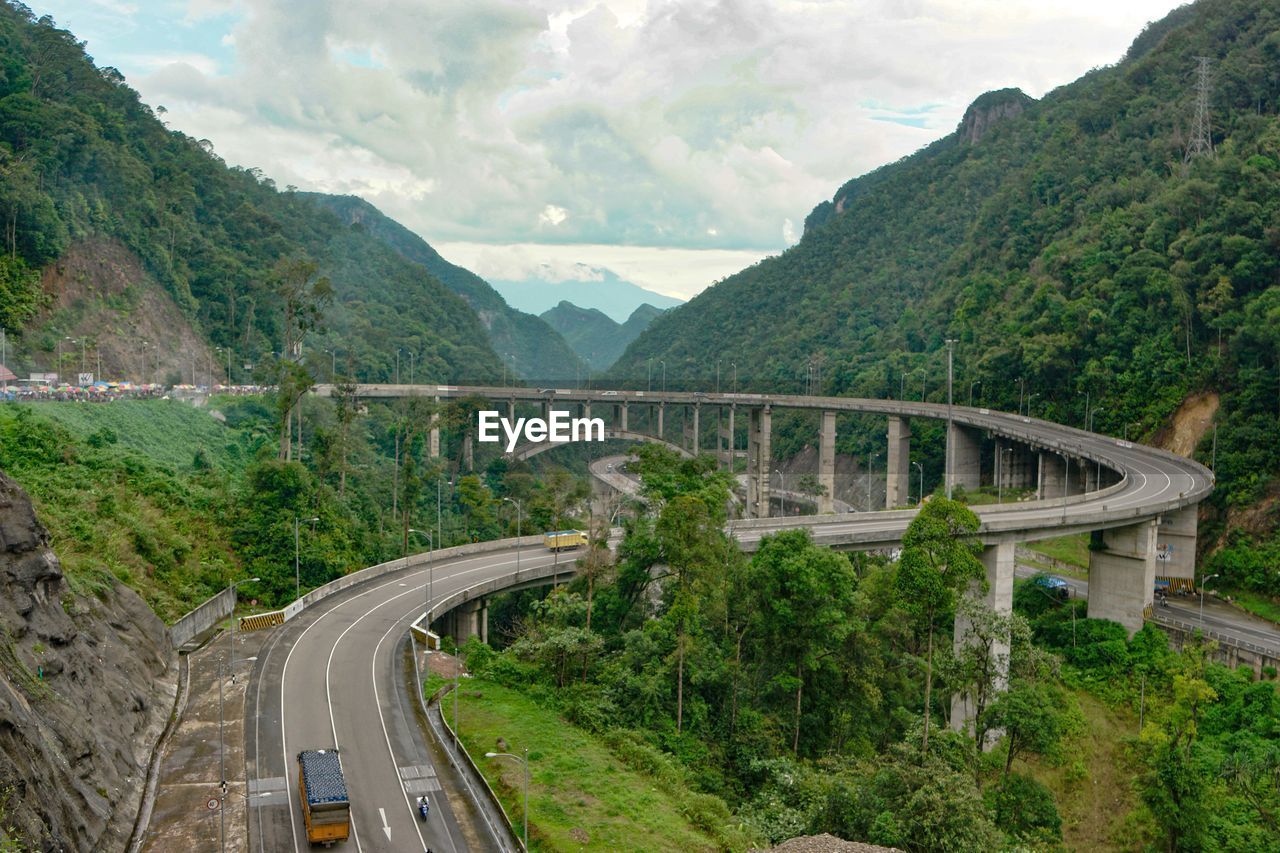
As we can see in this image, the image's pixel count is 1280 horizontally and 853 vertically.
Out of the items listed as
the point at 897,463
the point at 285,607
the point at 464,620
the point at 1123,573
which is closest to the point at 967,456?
the point at 897,463

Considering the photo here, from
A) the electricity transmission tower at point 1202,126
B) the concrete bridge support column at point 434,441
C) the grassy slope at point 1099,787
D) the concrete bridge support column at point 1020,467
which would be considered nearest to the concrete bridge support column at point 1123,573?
the grassy slope at point 1099,787

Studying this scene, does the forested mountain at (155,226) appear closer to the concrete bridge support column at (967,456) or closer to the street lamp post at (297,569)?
the street lamp post at (297,569)

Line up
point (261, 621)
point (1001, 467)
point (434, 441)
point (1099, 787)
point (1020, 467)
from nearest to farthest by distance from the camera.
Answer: point (261, 621)
point (1099, 787)
point (1001, 467)
point (1020, 467)
point (434, 441)

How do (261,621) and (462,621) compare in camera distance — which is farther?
(462,621)

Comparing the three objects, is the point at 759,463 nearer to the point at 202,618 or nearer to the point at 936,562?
the point at 202,618

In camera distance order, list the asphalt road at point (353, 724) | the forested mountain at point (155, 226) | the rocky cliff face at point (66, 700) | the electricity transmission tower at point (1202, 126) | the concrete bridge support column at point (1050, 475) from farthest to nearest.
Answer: the electricity transmission tower at point (1202, 126) → the concrete bridge support column at point (1050, 475) → the forested mountain at point (155, 226) → the asphalt road at point (353, 724) → the rocky cliff face at point (66, 700)

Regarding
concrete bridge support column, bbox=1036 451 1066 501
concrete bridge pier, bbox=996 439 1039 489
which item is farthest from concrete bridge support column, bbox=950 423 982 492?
concrete bridge support column, bbox=1036 451 1066 501
